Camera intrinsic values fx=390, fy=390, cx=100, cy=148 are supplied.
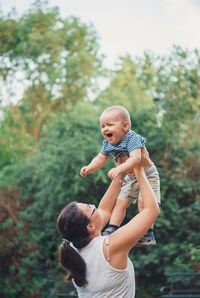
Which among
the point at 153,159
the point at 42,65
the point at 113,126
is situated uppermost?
the point at 42,65

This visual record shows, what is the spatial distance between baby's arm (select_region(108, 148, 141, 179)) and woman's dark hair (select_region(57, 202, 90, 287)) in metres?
0.23

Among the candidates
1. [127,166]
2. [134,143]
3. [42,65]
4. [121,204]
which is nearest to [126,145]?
[134,143]

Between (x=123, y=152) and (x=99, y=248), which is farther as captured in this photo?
(x=123, y=152)

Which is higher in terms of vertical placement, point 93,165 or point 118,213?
point 93,165

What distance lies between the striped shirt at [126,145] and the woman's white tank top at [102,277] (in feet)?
1.47

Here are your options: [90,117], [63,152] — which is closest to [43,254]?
[63,152]

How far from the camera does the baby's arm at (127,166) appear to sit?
175 cm

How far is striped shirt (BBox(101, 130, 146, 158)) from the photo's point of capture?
1872mm

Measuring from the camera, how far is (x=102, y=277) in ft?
5.62

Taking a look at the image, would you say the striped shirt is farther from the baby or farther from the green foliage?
the green foliage

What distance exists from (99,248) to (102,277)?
12 cm

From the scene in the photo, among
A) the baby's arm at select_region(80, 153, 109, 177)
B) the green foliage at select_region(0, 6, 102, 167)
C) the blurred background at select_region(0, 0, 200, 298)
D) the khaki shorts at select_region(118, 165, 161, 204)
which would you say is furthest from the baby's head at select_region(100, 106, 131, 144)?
the green foliage at select_region(0, 6, 102, 167)

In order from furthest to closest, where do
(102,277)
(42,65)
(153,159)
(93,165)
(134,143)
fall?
(42,65)
(153,159)
(93,165)
(134,143)
(102,277)

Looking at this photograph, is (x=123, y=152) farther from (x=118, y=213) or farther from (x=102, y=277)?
(x=102, y=277)
